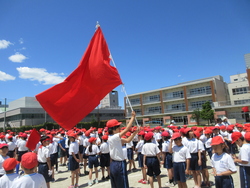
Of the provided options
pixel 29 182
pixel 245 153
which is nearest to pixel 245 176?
pixel 245 153

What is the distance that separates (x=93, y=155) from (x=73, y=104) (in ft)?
12.1

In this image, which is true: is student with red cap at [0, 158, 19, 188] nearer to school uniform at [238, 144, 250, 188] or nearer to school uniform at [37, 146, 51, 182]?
school uniform at [37, 146, 51, 182]

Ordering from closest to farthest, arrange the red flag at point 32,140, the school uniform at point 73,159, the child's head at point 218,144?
the child's head at point 218,144 < the red flag at point 32,140 < the school uniform at point 73,159

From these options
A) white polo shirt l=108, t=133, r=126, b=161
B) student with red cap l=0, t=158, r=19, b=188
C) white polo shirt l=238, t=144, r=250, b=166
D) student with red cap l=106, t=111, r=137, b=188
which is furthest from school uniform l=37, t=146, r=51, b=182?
white polo shirt l=238, t=144, r=250, b=166

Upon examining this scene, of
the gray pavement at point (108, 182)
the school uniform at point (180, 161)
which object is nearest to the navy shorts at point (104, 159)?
the gray pavement at point (108, 182)

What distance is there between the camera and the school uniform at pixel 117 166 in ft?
11.5

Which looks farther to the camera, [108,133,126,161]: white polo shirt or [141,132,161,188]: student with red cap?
[141,132,161,188]: student with red cap

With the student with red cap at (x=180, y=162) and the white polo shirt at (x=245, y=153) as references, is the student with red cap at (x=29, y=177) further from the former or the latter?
the white polo shirt at (x=245, y=153)

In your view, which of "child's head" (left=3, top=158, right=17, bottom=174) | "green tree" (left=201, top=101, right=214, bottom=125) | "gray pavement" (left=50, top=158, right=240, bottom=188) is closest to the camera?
"child's head" (left=3, top=158, right=17, bottom=174)

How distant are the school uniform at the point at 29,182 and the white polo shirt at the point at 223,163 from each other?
326 cm

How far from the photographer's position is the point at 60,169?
9578mm

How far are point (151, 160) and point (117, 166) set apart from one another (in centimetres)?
211

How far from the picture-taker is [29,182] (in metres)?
2.60

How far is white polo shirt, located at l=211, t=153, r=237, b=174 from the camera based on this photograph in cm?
331
